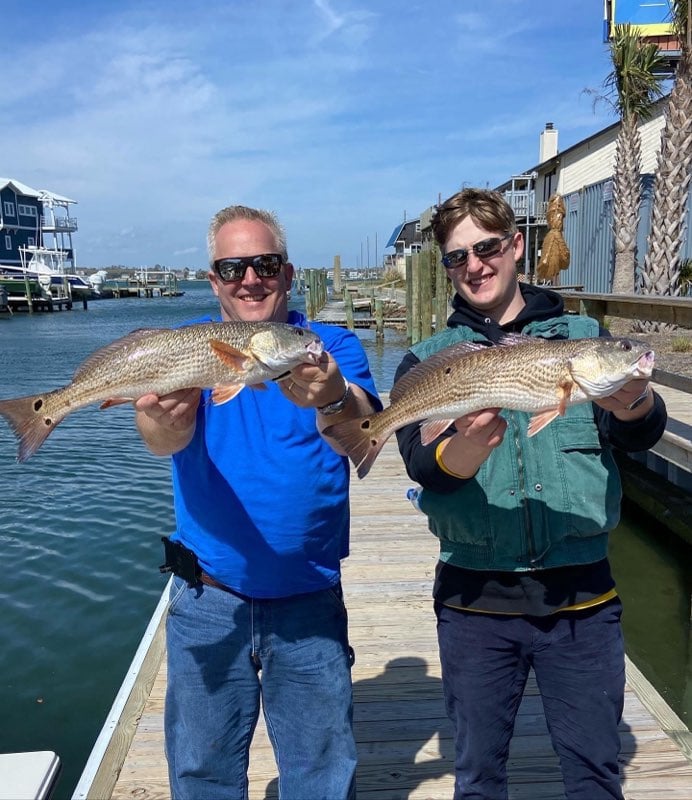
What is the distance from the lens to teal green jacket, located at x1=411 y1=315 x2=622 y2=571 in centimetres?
263

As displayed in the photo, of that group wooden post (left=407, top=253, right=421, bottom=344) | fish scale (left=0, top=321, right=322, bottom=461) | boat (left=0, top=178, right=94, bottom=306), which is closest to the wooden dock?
fish scale (left=0, top=321, right=322, bottom=461)

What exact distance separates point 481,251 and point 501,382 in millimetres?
575

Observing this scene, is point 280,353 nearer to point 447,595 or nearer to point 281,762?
point 447,595

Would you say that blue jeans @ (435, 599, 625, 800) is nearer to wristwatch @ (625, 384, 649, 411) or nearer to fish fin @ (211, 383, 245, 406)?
wristwatch @ (625, 384, 649, 411)

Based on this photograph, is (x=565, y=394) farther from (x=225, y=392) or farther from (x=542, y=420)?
(x=225, y=392)

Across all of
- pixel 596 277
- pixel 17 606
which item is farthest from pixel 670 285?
pixel 17 606

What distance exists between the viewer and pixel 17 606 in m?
8.28

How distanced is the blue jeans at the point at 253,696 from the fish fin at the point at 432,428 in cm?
81

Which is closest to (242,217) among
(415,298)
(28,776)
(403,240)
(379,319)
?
(28,776)

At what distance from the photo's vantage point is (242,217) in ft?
9.46

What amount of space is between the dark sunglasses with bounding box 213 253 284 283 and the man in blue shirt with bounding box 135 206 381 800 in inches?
20.9

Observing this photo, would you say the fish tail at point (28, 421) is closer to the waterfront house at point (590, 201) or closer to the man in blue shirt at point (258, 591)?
the man in blue shirt at point (258, 591)

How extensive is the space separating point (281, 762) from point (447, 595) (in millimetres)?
916

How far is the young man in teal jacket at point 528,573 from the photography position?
2525 millimetres
